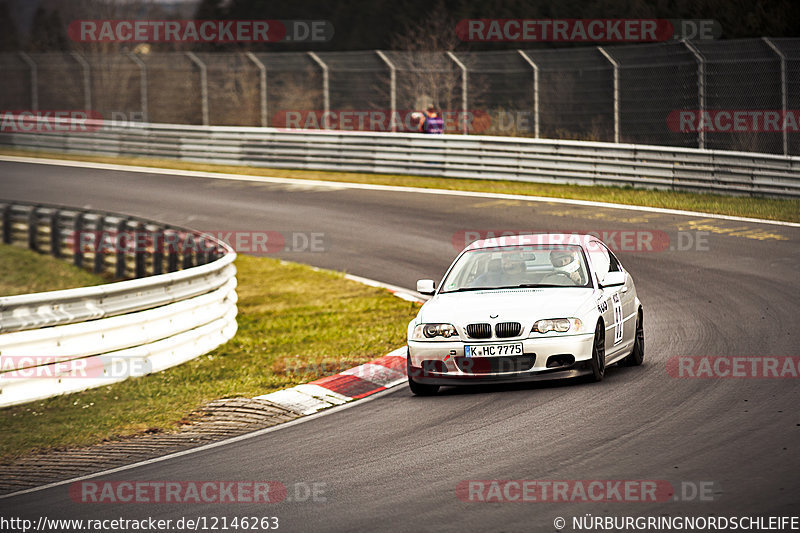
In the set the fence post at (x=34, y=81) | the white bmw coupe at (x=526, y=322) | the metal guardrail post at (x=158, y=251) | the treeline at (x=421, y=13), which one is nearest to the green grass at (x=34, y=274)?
the metal guardrail post at (x=158, y=251)

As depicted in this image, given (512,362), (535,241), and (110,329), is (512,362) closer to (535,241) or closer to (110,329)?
(535,241)

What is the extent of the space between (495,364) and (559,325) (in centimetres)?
65

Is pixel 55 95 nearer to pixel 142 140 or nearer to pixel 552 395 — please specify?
pixel 142 140

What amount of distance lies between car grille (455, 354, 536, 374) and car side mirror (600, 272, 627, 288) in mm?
1285

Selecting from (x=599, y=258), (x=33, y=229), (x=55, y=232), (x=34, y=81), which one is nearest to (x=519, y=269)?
(x=599, y=258)

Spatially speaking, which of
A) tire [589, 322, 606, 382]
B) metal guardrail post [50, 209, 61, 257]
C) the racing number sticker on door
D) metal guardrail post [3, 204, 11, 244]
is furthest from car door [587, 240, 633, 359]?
metal guardrail post [3, 204, 11, 244]

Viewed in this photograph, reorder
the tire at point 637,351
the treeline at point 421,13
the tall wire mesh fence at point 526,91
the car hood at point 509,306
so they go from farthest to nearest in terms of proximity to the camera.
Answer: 1. the treeline at point 421,13
2. the tall wire mesh fence at point 526,91
3. the tire at point 637,351
4. the car hood at point 509,306

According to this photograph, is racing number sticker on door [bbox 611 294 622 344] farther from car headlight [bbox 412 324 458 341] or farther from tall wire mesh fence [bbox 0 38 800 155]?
tall wire mesh fence [bbox 0 38 800 155]

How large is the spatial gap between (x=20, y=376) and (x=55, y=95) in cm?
3301

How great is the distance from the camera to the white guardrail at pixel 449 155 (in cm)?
2077

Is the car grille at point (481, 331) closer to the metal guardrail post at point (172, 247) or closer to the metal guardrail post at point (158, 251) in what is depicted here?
the metal guardrail post at point (172, 247)

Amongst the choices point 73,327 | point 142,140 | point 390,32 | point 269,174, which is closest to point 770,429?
point 73,327

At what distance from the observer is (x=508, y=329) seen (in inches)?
358

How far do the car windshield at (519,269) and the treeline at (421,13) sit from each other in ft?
74.9
